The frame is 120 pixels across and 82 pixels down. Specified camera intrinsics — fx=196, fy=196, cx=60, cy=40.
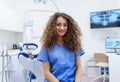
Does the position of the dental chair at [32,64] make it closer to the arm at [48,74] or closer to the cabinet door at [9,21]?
the arm at [48,74]

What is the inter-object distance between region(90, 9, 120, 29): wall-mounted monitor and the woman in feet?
12.7

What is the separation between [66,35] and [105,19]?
401 centimetres

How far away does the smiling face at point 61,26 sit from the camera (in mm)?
1526

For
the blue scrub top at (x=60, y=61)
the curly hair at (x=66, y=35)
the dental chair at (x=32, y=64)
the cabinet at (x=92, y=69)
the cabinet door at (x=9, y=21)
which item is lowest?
the cabinet at (x=92, y=69)

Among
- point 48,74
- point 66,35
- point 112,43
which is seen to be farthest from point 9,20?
point 48,74

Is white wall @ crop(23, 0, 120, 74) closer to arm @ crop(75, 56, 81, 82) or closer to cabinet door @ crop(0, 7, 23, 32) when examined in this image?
cabinet door @ crop(0, 7, 23, 32)

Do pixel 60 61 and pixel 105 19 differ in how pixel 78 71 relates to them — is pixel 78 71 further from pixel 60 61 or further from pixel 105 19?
pixel 105 19

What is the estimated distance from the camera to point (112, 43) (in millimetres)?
5234

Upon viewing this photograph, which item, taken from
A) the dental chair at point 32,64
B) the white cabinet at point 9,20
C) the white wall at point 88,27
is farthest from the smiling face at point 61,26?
the white wall at point 88,27

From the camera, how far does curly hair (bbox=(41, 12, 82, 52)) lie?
1527 mm

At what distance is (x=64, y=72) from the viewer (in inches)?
58.0

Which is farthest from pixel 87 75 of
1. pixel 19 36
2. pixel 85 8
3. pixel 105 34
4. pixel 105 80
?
pixel 19 36

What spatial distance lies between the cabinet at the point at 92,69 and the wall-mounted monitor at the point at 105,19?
98 cm

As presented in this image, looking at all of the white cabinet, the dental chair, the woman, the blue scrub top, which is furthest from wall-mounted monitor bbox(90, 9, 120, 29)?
the blue scrub top
